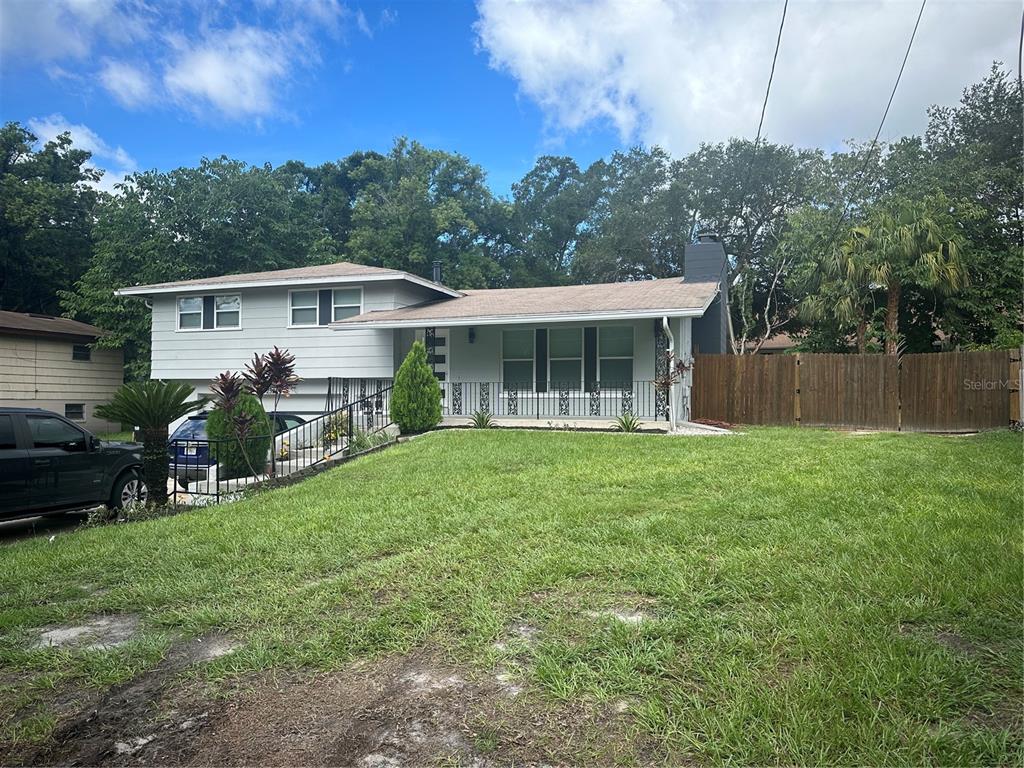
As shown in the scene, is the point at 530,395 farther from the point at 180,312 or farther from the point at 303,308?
the point at 180,312

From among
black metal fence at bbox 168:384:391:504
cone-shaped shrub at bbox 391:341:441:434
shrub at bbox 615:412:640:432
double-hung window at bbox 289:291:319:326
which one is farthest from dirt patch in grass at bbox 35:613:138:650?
double-hung window at bbox 289:291:319:326

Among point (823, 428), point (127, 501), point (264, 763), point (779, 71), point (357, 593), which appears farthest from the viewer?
point (823, 428)

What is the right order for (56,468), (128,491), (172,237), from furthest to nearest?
1. (172,237)
2. (128,491)
3. (56,468)

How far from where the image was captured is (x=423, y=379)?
13250 millimetres

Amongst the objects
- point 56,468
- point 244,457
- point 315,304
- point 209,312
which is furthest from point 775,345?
point 56,468

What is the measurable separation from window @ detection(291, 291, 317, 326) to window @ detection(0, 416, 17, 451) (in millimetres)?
10372

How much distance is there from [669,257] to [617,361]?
20.0m

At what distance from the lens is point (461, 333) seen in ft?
53.4

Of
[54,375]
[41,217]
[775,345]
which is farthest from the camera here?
[775,345]

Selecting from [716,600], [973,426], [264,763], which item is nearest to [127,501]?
[264,763]

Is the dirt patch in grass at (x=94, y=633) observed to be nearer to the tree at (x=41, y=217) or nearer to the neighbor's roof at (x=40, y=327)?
the neighbor's roof at (x=40, y=327)

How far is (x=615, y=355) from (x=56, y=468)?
10902 mm

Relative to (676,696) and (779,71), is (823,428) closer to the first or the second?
(779,71)

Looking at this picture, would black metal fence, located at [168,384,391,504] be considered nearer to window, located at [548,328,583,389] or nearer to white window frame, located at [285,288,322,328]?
window, located at [548,328,583,389]
